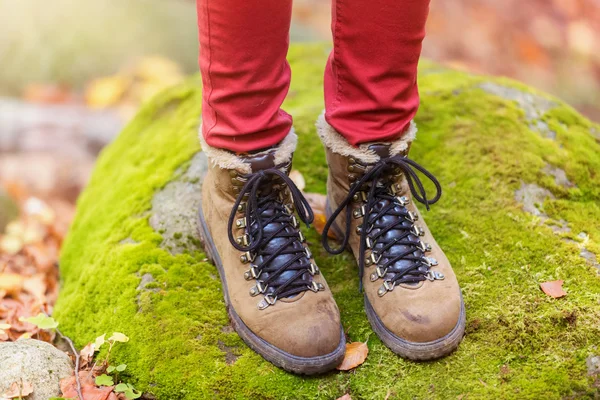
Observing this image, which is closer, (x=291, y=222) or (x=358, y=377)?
(x=358, y=377)

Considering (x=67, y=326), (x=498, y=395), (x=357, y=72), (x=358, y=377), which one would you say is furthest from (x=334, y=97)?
(x=67, y=326)

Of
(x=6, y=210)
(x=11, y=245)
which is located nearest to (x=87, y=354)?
(x=11, y=245)

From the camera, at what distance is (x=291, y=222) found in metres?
1.72

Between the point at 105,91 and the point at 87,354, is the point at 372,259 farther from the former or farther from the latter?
the point at 105,91

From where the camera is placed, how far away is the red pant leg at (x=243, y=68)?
4.69ft

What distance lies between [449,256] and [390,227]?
0.33m

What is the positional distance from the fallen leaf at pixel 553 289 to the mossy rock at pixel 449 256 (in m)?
0.02

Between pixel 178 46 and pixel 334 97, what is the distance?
13.4 ft

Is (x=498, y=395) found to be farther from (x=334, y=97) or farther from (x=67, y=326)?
(x=67, y=326)

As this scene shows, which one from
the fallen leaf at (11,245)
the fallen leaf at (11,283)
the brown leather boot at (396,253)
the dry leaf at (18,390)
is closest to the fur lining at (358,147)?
the brown leather boot at (396,253)

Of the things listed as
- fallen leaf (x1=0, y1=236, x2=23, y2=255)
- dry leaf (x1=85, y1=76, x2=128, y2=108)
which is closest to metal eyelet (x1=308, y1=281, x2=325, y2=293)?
fallen leaf (x1=0, y1=236, x2=23, y2=255)

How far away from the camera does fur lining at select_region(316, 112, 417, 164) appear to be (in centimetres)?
168

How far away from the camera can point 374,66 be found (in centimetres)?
158

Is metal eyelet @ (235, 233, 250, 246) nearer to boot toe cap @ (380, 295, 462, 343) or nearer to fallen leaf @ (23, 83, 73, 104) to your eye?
boot toe cap @ (380, 295, 462, 343)
